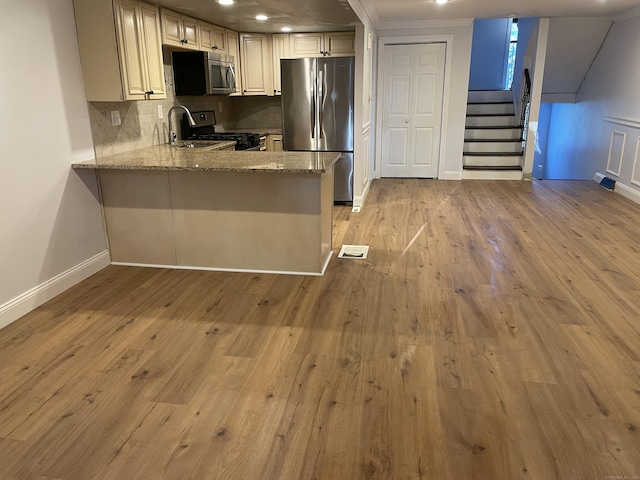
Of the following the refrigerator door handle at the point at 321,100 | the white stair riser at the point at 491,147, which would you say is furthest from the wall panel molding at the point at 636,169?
the refrigerator door handle at the point at 321,100

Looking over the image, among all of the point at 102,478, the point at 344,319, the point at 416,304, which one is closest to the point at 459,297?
Result: the point at 416,304

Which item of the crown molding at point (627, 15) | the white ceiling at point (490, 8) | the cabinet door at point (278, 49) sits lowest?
the cabinet door at point (278, 49)

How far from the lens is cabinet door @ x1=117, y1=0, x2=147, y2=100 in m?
3.38

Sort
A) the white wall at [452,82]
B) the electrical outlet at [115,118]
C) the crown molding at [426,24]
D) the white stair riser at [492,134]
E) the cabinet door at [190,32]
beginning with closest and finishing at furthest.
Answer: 1. the electrical outlet at [115,118]
2. the cabinet door at [190,32]
3. the crown molding at [426,24]
4. the white wall at [452,82]
5. the white stair riser at [492,134]

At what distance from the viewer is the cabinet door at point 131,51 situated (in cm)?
338

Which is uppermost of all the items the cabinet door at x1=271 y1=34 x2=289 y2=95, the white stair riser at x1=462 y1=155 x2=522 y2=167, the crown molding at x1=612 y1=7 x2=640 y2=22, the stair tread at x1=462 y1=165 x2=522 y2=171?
the crown molding at x1=612 y1=7 x2=640 y2=22

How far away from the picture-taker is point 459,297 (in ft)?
10.6

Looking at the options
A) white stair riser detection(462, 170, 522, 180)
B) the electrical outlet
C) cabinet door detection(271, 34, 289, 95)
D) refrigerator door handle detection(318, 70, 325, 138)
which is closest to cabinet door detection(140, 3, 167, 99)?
the electrical outlet

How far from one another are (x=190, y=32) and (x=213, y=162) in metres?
1.85

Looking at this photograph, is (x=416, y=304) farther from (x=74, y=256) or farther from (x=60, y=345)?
(x=74, y=256)

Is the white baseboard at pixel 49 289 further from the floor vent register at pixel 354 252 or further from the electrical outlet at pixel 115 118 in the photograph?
the floor vent register at pixel 354 252

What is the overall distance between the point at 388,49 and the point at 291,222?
457cm

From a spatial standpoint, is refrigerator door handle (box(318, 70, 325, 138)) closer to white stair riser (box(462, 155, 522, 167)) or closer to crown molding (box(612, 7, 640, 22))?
white stair riser (box(462, 155, 522, 167))

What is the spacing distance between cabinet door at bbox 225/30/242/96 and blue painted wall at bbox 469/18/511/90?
18.6 feet
